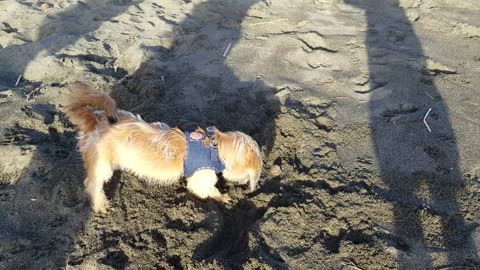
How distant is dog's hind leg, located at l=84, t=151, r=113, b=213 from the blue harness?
29.2 inches

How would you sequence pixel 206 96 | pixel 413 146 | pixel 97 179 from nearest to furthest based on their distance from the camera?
pixel 97 179
pixel 413 146
pixel 206 96

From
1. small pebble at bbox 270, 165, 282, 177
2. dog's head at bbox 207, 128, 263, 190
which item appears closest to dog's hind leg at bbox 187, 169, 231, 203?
dog's head at bbox 207, 128, 263, 190

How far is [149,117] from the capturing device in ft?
16.7

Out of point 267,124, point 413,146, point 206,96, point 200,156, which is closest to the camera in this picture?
point 200,156

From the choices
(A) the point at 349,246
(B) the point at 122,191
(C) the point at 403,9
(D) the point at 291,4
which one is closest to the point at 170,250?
(B) the point at 122,191

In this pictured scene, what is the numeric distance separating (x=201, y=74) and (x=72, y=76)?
173 centimetres

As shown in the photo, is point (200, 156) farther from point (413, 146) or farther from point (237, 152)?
point (413, 146)

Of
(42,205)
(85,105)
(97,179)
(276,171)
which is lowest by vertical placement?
(42,205)

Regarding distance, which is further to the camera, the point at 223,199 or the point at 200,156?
the point at 223,199

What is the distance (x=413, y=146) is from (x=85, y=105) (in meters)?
3.40

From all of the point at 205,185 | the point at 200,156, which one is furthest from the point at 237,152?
the point at 205,185

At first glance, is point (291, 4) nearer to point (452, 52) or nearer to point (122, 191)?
point (452, 52)

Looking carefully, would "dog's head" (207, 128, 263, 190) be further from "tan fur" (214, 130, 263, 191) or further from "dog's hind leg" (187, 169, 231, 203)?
"dog's hind leg" (187, 169, 231, 203)

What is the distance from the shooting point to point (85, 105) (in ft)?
12.6
